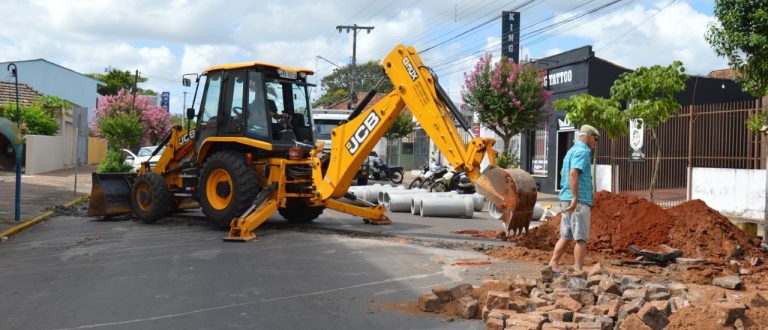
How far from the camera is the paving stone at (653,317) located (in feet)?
17.8

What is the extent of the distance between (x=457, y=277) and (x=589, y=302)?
2.25 metres

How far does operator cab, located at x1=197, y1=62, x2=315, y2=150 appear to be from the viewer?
1269cm

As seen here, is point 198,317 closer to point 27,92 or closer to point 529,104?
point 529,104

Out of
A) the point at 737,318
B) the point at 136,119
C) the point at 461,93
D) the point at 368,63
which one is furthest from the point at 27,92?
the point at 368,63

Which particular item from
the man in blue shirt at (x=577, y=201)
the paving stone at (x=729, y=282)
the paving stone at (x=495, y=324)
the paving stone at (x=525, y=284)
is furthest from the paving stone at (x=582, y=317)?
the paving stone at (x=729, y=282)

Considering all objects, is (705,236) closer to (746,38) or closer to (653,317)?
(746,38)

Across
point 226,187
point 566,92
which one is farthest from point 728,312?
point 566,92

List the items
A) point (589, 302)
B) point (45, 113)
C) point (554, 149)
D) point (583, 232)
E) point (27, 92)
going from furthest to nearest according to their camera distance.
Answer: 1. point (27, 92)
2. point (45, 113)
3. point (554, 149)
4. point (583, 232)
5. point (589, 302)

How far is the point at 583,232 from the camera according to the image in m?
8.16

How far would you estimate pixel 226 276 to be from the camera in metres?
8.22

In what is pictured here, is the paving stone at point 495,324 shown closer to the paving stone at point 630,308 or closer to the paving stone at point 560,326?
the paving stone at point 560,326

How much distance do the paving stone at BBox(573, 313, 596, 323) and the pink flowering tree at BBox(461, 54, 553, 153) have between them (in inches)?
699

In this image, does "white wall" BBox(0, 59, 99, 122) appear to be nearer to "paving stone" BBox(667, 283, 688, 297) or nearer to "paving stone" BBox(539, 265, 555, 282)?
"paving stone" BBox(539, 265, 555, 282)

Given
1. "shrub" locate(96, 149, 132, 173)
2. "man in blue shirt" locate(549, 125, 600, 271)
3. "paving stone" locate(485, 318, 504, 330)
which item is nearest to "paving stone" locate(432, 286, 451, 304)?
"paving stone" locate(485, 318, 504, 330)
